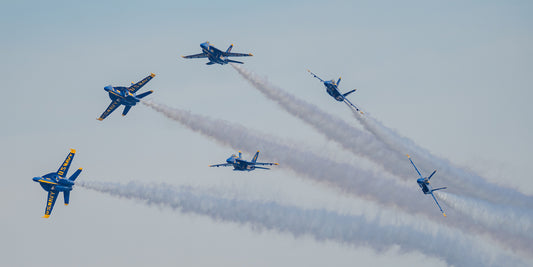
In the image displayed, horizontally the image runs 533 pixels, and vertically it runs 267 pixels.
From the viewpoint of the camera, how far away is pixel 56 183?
96188 mm

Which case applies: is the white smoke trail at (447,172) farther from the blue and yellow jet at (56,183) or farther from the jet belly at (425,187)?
the blue and yellow jet at (56,183)

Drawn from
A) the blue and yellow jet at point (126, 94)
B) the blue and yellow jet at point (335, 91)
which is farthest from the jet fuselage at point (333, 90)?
the blue and yellow jet at point (126, 94)

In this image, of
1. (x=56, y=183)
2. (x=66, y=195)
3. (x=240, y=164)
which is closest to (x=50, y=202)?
(x=66, y=195)

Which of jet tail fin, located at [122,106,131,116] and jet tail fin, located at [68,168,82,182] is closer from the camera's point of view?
jet tail fin, located at [68,168,82,182]

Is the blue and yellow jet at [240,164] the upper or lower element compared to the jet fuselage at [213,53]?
lower

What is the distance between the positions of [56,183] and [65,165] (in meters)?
2.83

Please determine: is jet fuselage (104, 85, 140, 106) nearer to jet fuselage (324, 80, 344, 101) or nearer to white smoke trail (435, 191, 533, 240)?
jet fuselage (324, 80, 344, 101)

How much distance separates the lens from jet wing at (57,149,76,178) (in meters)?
97.2

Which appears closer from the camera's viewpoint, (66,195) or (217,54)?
(66,195)

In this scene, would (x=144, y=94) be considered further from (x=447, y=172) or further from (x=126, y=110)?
(x=447, y=172)

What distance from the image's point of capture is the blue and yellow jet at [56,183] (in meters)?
95.9

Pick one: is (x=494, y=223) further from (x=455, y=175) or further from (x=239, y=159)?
(x=239, y=159)

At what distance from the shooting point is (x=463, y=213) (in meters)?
97.2

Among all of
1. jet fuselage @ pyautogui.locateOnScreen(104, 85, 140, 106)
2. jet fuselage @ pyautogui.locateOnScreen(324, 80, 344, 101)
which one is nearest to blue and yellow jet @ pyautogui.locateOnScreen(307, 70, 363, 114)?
jet fuselage @ pyautogui.locateOnScreen(324, 80, 344, 101)
